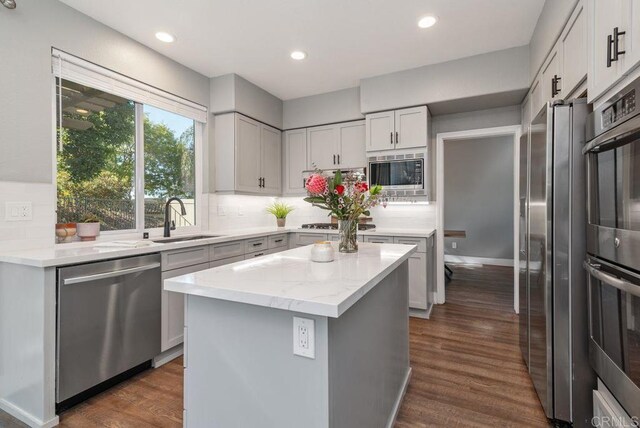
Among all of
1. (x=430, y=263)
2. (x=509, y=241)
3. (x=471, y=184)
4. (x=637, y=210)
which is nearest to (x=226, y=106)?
(x=430, y=263)

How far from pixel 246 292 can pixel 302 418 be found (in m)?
0.46

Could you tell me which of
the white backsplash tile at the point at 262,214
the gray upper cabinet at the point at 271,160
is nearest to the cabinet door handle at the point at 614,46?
the white backsplash tile at the point at 262,214

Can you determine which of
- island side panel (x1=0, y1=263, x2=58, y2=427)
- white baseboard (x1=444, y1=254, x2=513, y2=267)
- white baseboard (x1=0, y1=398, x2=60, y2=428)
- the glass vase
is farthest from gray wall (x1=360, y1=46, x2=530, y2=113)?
white baseboard (x1=444, y1=254, x2=513, y2=267)

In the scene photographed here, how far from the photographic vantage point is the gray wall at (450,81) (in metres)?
3.08

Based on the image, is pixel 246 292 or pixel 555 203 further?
pixel 555 203

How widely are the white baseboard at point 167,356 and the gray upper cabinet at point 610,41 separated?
10.6 ft

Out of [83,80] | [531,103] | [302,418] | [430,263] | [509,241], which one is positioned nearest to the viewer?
[302,418]

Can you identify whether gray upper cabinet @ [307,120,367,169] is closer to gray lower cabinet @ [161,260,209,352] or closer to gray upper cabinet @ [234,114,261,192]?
gray upper cabinet @ [234,114,261,192]

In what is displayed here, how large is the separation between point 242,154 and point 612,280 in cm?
346

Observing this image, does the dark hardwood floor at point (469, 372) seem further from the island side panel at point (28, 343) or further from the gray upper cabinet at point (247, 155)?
the gray upper cabinet at point (247, 155)

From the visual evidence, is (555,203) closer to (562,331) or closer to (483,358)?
(562,331)

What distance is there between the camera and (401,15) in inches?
100

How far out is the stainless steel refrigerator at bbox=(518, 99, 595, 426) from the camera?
160cm

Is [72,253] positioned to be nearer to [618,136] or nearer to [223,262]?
[223,262]
